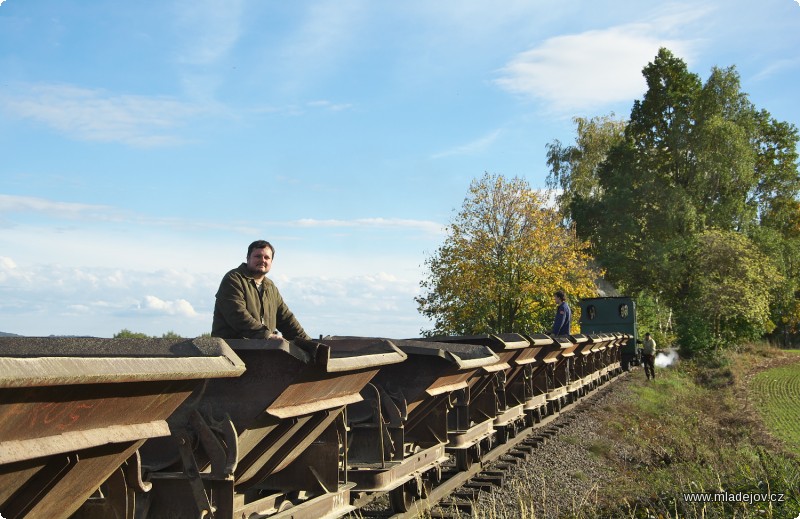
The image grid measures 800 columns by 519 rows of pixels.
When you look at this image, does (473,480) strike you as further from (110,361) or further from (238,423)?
(110,361)

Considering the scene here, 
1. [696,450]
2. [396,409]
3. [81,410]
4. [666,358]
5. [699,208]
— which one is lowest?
[666,358]

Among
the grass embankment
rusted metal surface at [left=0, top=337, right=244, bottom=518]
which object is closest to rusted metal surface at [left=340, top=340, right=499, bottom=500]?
the grass embankment

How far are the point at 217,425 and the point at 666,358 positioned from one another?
34.1 m

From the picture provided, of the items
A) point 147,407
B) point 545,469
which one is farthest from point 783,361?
point 147,407

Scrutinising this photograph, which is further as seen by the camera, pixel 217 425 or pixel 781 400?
pixel 781 400

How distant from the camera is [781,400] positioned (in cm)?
2345

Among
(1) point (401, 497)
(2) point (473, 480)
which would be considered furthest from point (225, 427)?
(2) point (473, 480)

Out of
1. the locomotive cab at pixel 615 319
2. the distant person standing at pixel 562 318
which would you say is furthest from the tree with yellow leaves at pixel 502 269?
the distant person standing at pixel 562 318

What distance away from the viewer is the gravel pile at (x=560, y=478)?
827 centimetres

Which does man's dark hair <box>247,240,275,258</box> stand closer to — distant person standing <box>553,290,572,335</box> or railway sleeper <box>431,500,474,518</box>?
railway sleeper <box>431,500,474,518</box>

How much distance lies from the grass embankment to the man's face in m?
2.91

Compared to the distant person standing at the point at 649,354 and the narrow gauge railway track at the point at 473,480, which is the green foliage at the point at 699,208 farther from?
the narrow gauge railway track at the point at 473,480

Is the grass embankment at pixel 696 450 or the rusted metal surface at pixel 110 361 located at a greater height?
the rusted metal surface at pixel 110 361

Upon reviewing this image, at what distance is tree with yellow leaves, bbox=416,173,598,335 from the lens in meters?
33.8
